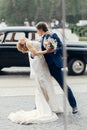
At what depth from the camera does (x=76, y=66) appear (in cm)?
1572

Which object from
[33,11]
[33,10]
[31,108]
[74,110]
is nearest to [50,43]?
[74,110]

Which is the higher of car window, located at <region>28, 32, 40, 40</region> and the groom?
the groom

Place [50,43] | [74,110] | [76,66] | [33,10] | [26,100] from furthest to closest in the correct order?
[33,10], [76,66], [26,100], [74,110], [50,43]

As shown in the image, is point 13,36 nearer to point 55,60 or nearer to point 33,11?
point 55,60

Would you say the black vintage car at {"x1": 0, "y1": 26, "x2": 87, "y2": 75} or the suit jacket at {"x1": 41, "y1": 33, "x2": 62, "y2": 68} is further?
the black vintage car at {"x1": 0, "y1": 26, "x2": 87, "y2": 75}

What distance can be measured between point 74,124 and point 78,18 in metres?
54.8

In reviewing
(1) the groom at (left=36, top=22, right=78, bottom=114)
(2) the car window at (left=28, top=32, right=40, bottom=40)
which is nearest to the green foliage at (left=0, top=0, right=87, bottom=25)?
(2) the car window at (left=28, top=32, right=40, bottom=40)

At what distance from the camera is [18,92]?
Answer: 12.0m

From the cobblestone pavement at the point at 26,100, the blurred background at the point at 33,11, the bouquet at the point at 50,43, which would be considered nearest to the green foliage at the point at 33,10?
the blurred background at the point at 33,11

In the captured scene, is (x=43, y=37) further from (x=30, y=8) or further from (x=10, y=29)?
(x=30, y=8)

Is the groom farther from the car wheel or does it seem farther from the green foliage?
the green foliage

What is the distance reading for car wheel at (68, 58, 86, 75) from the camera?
15680mm

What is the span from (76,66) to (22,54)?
5.30 feet

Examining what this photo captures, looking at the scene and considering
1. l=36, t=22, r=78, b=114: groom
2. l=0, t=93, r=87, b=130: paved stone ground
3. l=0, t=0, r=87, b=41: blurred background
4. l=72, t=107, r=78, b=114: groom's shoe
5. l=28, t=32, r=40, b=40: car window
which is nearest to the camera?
l=0, t=93, r=87, b=130: paved stone ground
